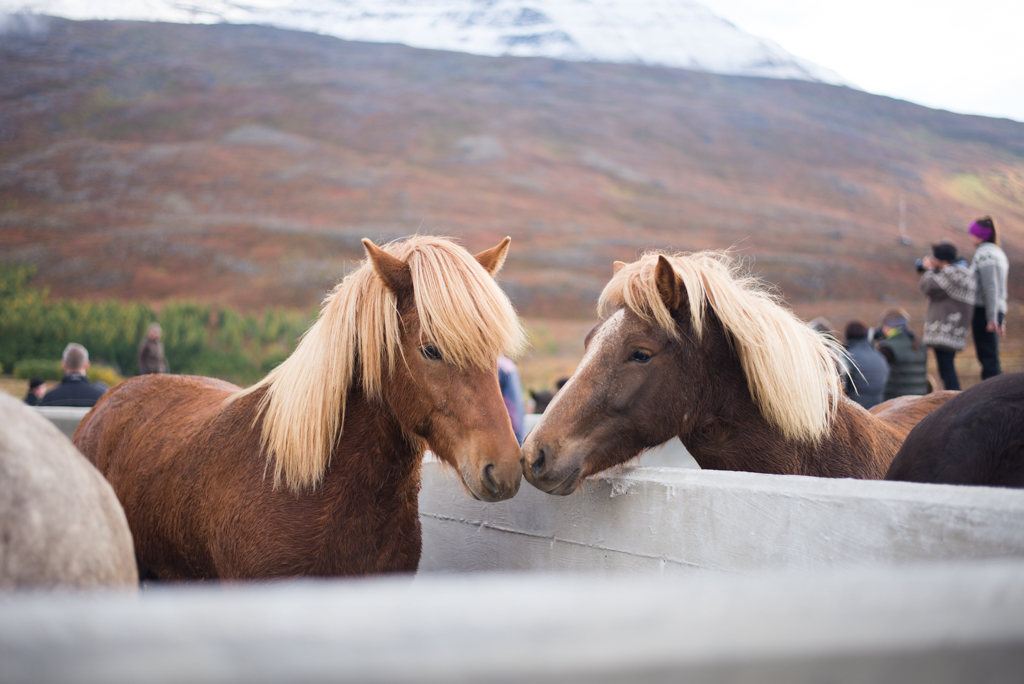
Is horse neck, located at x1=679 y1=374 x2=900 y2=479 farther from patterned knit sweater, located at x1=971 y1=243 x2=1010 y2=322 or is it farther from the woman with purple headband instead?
patterned knit sweater, located at x1=971 y1=243 x2=1010 y2=322

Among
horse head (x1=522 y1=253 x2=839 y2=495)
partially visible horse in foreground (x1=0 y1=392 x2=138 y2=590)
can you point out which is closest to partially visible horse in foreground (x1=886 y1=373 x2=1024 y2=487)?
horse head (x1=522 y1=253 x2=839 y2=495)

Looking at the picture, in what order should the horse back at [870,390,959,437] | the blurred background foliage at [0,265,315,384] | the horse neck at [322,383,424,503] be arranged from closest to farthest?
the horse neck at [322,383,424,503] → the horse back at [870,390,959,437] → the blurred background foliage at [0,265,315,384]

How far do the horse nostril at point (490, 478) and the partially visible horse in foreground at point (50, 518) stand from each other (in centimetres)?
110

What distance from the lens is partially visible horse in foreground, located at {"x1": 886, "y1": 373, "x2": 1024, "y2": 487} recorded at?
191 centimetres

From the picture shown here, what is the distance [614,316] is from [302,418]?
4.34ft

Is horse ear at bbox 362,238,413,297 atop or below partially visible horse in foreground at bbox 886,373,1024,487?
atop

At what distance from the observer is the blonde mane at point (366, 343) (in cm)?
237

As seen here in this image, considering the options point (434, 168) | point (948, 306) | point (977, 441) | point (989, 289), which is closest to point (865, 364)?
point (948, 306)

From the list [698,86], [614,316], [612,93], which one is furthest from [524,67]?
[614,316]

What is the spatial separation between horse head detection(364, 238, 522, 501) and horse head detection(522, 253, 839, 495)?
279 millimetres

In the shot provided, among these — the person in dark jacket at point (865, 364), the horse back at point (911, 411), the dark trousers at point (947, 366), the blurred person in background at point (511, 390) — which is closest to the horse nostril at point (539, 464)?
the horse back at point (911, 411)

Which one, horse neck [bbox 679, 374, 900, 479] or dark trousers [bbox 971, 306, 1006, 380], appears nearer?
horse neck [bbox 679, 374, 900, 479]

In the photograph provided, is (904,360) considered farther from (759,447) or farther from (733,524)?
(733,524)

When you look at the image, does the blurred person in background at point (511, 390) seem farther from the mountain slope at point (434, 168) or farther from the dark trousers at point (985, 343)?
the mountain slope at point (434, 168)
